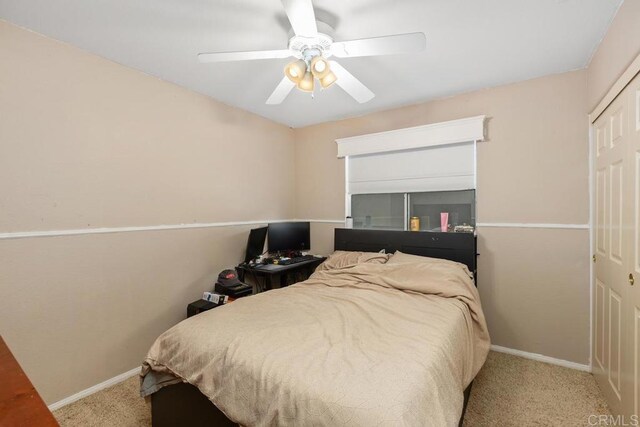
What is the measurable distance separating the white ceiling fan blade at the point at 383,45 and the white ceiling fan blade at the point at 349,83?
129mm

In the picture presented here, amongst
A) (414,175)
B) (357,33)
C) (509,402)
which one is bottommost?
(509,402)

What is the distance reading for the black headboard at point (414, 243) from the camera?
8.69 feet

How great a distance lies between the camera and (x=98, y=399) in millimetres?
2080

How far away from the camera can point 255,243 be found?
3.22 m

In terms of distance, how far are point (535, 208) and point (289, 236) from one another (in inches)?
100

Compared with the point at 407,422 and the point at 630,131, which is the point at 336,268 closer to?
the point at 407,422

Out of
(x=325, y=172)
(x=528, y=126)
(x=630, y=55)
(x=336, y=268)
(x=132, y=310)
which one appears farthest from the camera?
(x=325, y=172)

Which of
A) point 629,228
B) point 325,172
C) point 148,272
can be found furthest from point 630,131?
point 148,272

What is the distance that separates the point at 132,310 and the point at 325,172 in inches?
100

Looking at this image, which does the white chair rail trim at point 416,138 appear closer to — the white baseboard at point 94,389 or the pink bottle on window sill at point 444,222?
the pink bottle on window sill at point 444,222

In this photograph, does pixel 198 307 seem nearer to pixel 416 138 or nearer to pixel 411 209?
pixel 411 209

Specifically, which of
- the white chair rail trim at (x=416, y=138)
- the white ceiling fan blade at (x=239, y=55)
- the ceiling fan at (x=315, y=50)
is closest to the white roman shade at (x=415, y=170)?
the white chair rail trim at (x=416, y=138)

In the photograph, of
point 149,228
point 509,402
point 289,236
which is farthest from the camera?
point 289,236

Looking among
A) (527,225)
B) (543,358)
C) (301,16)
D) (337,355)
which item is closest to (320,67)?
(301,16)
